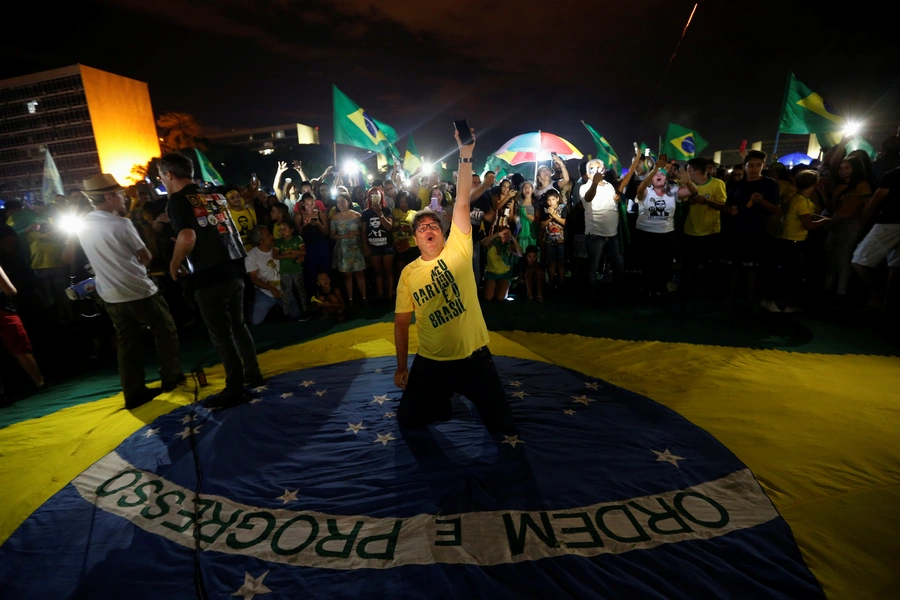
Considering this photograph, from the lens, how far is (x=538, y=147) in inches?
464

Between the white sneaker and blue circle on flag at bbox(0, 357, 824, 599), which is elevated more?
the white sneaker

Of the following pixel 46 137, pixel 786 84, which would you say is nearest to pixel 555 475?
pixel 786 84

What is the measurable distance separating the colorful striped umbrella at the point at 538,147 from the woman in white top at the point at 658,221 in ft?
14.8

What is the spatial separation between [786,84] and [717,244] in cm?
449

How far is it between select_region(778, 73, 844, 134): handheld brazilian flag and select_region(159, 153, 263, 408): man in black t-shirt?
1101cm

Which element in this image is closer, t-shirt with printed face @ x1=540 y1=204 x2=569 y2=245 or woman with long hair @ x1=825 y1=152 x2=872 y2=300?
woman with long hair @ x1=825 y1=152 x2=872 y2=300

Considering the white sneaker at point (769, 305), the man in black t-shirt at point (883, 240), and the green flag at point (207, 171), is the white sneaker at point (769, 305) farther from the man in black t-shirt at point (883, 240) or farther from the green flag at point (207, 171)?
the green flag at point (207, 171)

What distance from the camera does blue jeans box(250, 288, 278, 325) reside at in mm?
7805

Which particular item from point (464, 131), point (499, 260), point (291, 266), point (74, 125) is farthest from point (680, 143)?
point (74, 125)

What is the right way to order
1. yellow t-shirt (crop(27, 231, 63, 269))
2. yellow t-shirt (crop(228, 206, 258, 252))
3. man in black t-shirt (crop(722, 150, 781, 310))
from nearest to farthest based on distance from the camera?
man in black t-shirt (crop(722, 150, 781, 310)), yellow t-shirt (crop(27, 231, 63, 269)), yellow t-shirt (crop(228, 206, 258, 252))

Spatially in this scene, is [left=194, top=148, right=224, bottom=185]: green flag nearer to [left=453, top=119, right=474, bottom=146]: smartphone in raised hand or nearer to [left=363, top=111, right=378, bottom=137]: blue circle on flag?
[left=363, top=111, right=378, bottom=137]: blue circle on flag

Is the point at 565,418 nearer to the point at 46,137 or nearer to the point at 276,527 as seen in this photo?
the point at 276,527

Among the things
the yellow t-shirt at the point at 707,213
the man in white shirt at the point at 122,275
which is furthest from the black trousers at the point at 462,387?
the yellow t-shirt at the point at 707,213

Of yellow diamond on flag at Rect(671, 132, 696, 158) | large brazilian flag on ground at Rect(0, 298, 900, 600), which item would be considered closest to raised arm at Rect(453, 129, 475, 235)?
large brazilian flag on ground at Rect(0, 298, 900, 600)
